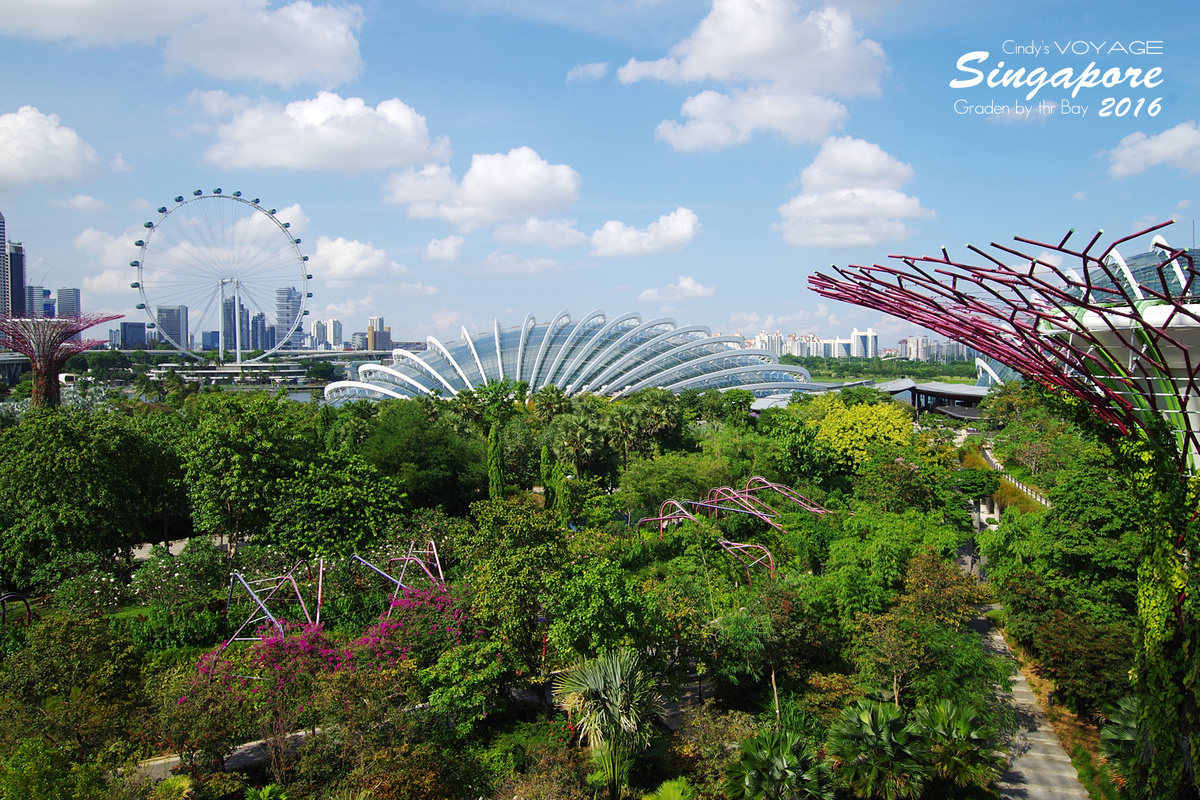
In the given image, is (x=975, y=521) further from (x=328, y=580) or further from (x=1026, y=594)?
(x=328, y=580)

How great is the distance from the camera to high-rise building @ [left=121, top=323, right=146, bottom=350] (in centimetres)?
18066

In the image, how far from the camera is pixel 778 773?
11680 millimetres

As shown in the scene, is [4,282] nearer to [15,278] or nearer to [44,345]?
[15,278]

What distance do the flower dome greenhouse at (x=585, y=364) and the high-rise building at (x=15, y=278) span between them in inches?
4943

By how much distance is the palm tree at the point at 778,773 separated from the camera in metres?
11.6

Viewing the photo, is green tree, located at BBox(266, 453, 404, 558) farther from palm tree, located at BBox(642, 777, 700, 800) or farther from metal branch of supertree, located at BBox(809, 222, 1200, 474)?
metal branch of supertree, located at BBox(809, 222, 1200, 474)

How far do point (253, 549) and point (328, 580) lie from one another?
2631 mm

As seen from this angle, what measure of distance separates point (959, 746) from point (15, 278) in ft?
631

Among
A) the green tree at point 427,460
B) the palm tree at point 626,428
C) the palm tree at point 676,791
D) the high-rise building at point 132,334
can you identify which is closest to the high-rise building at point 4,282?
the high-rise building at point 132,334

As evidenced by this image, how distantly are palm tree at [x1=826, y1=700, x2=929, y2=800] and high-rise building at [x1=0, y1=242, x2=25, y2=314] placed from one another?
177 m

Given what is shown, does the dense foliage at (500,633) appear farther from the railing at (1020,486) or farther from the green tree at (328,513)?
the railing at (1020,486)

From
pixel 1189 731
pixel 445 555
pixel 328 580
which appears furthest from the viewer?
pixel 445 555

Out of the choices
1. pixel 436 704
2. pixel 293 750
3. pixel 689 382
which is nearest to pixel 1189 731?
pixel 436 704

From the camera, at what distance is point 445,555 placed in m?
21.5
